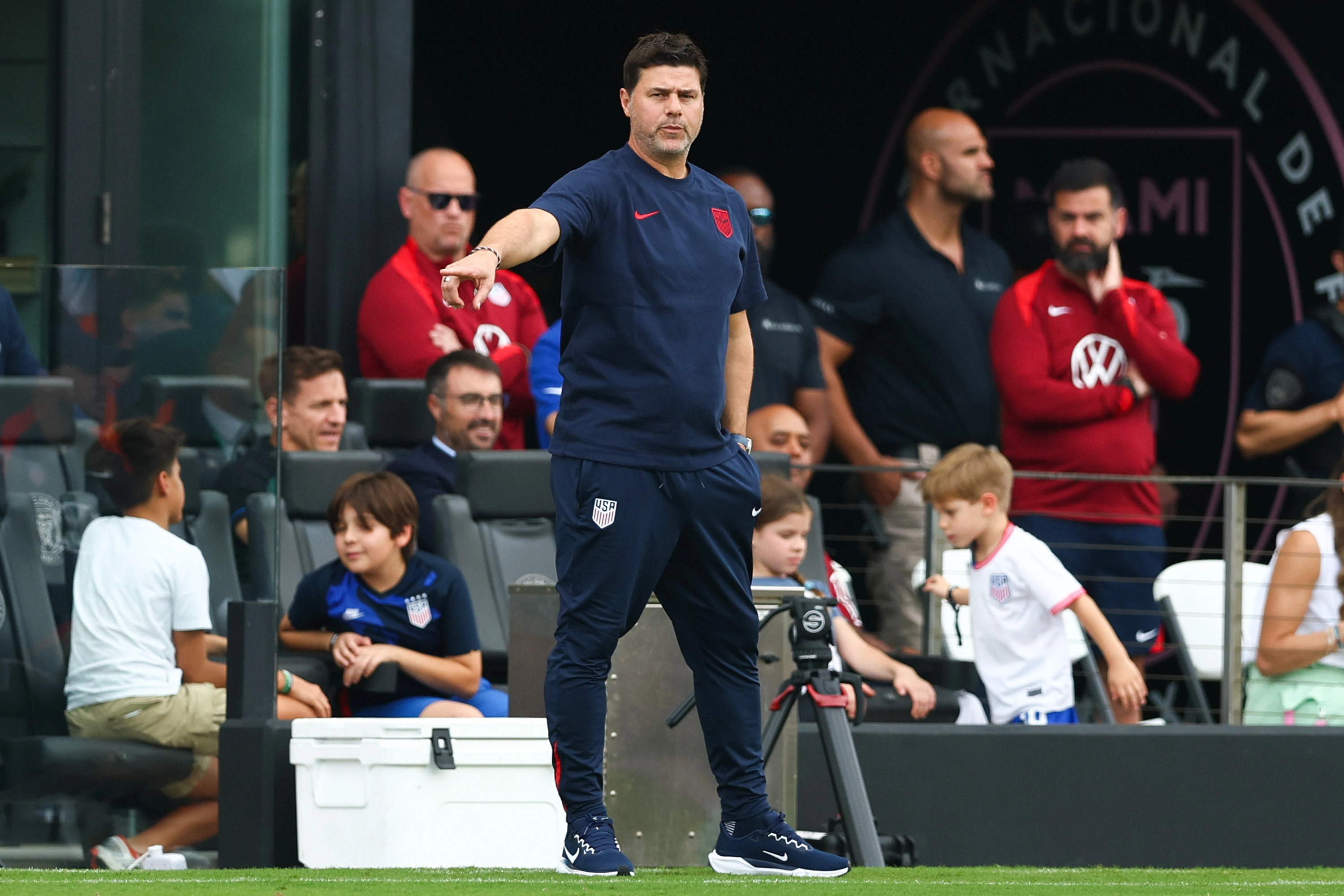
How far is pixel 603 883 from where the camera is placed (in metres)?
4.06

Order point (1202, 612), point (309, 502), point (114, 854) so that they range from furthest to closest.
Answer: point (1202, 612)
point (309, 502)
point (114, 854)

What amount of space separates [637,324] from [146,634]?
1920mm

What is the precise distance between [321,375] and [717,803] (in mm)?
2141

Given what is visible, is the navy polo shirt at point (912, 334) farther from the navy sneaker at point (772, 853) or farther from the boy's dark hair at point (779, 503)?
the navy sneaker at point (772, 853)

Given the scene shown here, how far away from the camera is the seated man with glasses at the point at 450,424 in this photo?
22.4 feet

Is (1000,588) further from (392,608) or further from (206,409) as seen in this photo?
(206,409)

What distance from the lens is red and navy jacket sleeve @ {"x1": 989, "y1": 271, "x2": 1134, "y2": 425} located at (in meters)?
7.32

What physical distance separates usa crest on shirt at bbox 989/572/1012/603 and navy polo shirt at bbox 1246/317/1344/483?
211cm

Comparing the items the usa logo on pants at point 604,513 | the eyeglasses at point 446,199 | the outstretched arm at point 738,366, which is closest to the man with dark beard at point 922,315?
the eyeglasses at point 446,199

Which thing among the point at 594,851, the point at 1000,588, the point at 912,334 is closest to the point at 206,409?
the point at 594,851

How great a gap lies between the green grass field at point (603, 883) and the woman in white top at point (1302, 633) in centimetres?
185

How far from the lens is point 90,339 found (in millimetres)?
5398

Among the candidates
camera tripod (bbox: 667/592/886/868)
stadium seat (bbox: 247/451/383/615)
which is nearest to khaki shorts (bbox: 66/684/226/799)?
stadium seat (bbox: 247/451/383/615)

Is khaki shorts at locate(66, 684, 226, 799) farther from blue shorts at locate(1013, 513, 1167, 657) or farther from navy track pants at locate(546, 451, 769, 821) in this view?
blue shorts at locate(1013, 513, 1167, 657)
